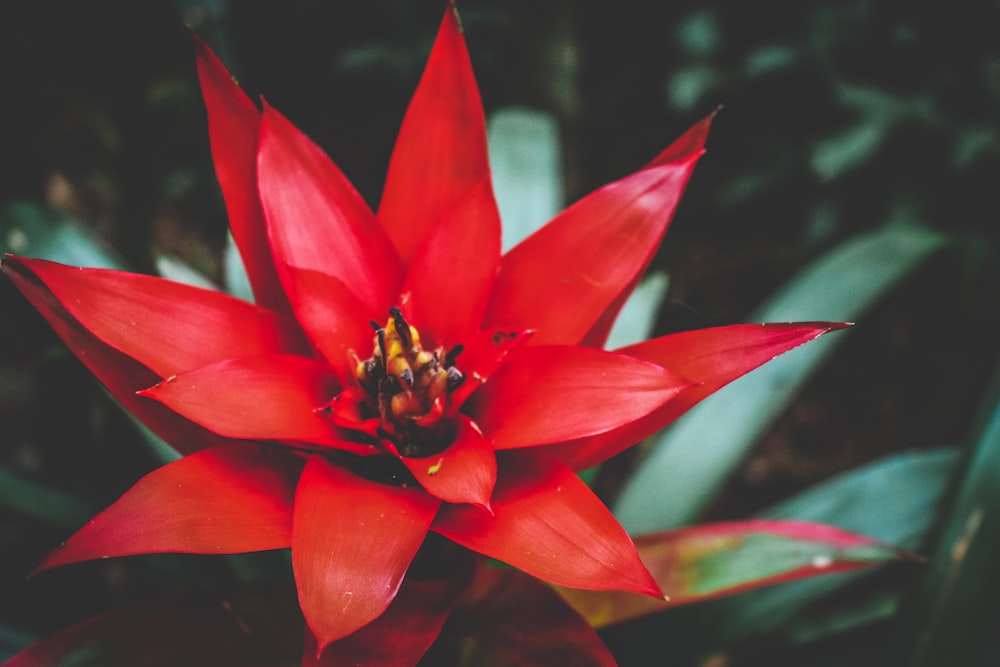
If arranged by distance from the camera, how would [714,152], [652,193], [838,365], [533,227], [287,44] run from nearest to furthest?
[652,193]
[533,227]
[838,365]
[714,152]
[287,44]

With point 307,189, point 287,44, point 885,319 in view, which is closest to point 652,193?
point 307,189

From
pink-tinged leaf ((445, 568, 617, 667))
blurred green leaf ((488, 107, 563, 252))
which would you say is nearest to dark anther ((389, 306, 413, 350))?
pink-tinged leaf ((445, 568, 617, 667))

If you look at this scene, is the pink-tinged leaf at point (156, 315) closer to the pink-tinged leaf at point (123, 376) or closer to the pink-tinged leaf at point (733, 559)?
the pink-tinged leaf at point (123, 376)

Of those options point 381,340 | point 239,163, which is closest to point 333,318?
point 381,340

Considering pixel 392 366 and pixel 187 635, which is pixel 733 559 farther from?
pixel 187 635

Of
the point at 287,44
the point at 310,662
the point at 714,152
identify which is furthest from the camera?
the point at 287,44

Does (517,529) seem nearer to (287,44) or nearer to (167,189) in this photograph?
(167,189)

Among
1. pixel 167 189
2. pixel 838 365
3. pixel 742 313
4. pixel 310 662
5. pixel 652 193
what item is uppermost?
pixel 652 193

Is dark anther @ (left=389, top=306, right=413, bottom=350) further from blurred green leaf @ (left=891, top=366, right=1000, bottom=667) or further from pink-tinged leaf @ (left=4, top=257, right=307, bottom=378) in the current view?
blurred green leaf @ (left=891, top=366, right=1000, bottom=667)
